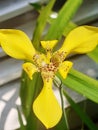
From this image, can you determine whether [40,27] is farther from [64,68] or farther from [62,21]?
[64,68]

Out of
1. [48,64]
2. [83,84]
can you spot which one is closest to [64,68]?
[48,64]

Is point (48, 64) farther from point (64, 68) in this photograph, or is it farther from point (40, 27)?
point (40, 27)

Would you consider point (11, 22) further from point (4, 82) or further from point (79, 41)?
→ point (79, 41)

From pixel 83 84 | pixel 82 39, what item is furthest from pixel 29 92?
pixel 82 39

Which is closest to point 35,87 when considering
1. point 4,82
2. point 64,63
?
point 64,63

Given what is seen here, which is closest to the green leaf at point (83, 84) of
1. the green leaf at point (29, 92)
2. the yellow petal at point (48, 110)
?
the green leaf at point (29, 92)

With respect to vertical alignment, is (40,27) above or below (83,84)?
above

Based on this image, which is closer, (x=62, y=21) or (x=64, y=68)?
(x=64, y=68)
